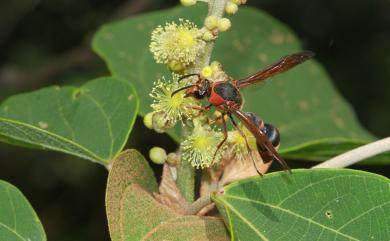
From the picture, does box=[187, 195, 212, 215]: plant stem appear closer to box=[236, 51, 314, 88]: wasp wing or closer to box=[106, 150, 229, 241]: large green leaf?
box=[106, 150, 229, 241]: large green leaf

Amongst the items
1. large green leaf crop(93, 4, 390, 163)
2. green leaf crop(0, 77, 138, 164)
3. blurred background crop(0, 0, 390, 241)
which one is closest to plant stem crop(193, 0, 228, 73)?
green leaf crop(0, 77, 138, 164)

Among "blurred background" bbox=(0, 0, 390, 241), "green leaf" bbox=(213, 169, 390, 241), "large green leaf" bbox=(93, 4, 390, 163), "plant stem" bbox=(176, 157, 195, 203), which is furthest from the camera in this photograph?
"blurred background" bbox=(0, 0, 390, 241)

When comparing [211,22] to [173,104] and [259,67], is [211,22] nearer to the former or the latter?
[173,104]

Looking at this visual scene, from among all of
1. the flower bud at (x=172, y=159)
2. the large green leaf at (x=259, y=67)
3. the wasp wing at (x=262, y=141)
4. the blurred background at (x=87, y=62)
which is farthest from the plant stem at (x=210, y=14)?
the blurred background at (x=87, y=62)

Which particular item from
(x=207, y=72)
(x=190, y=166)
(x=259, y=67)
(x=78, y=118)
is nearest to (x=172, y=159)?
(x=190, y=166)

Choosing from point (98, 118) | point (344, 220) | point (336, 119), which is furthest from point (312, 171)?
point (336, 119)

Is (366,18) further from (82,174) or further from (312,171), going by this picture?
(312,171)

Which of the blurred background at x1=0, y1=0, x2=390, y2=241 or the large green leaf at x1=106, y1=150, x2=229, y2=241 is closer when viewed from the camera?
the large green leaf at x1=106, y1=150, x2=229, y2=241
